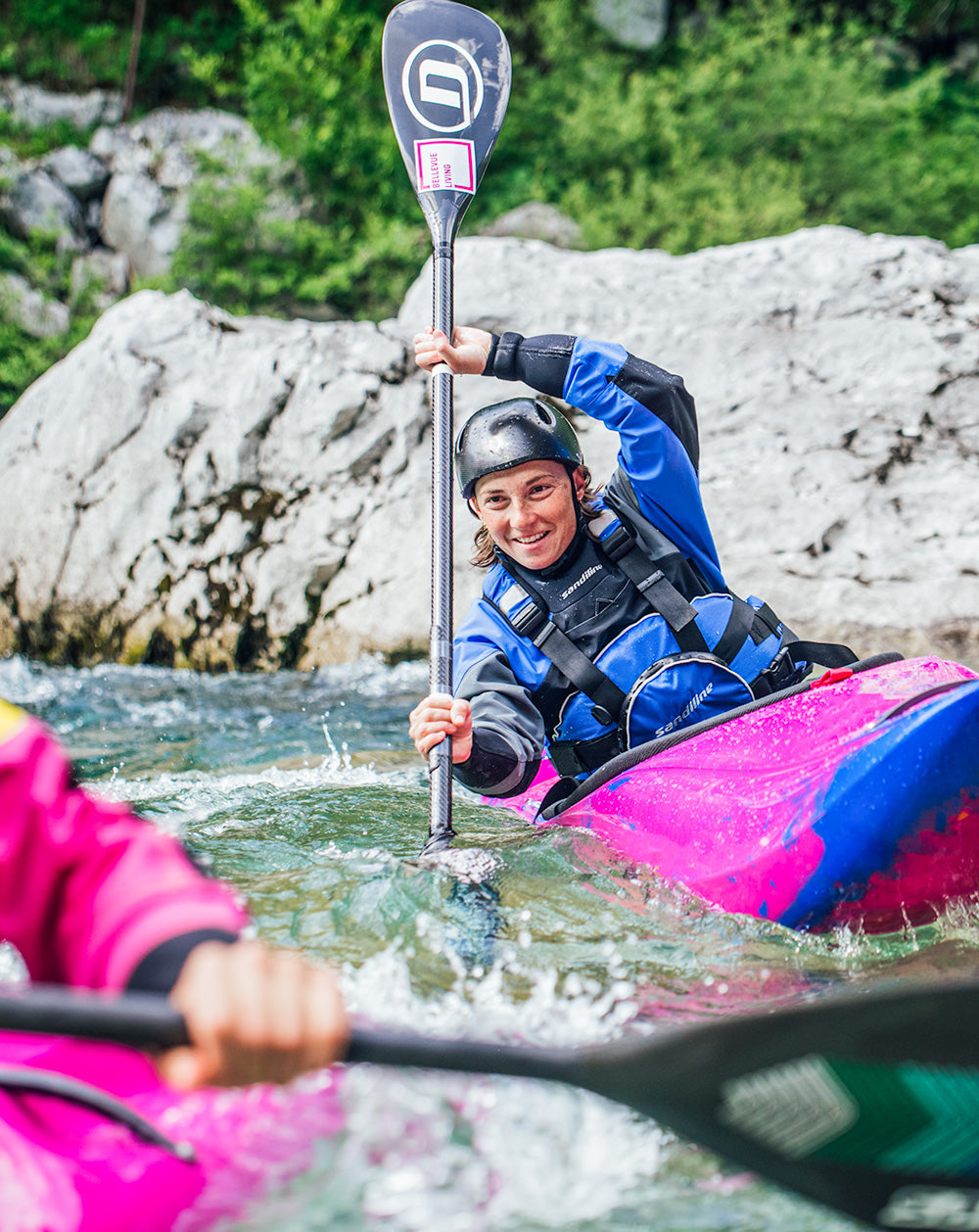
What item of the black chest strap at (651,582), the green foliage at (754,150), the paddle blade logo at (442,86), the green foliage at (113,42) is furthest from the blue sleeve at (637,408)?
the green foliage at (113,42)

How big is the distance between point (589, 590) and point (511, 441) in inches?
17.3

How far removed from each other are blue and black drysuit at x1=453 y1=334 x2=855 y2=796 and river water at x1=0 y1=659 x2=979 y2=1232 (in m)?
0.32

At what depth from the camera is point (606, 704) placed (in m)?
2.51

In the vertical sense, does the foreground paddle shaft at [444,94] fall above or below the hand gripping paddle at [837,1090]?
above

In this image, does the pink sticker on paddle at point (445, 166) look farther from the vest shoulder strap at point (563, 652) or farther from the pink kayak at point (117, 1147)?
the pink kayak at point (117, 1147)

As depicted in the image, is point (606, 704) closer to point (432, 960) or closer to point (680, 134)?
point (432, 960)

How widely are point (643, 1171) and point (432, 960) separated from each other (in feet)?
2.04

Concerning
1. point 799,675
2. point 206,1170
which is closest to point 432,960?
point 206,1170

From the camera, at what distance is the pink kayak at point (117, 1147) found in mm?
851

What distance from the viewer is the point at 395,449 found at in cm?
540

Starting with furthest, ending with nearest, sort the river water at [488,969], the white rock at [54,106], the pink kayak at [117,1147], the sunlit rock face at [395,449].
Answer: the white rock at [54,106] < the sunlit rock face at [395,449] < the river water at [488,969] < the pink kayak at [117,1147]

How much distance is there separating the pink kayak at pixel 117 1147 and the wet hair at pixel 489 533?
1806 mm

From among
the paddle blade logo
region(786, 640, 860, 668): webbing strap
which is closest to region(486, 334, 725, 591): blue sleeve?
region(786, 640, 860, 668): webbing strap

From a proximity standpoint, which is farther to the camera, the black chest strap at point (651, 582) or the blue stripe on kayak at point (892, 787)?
the black chest strap at point (651, 582)
